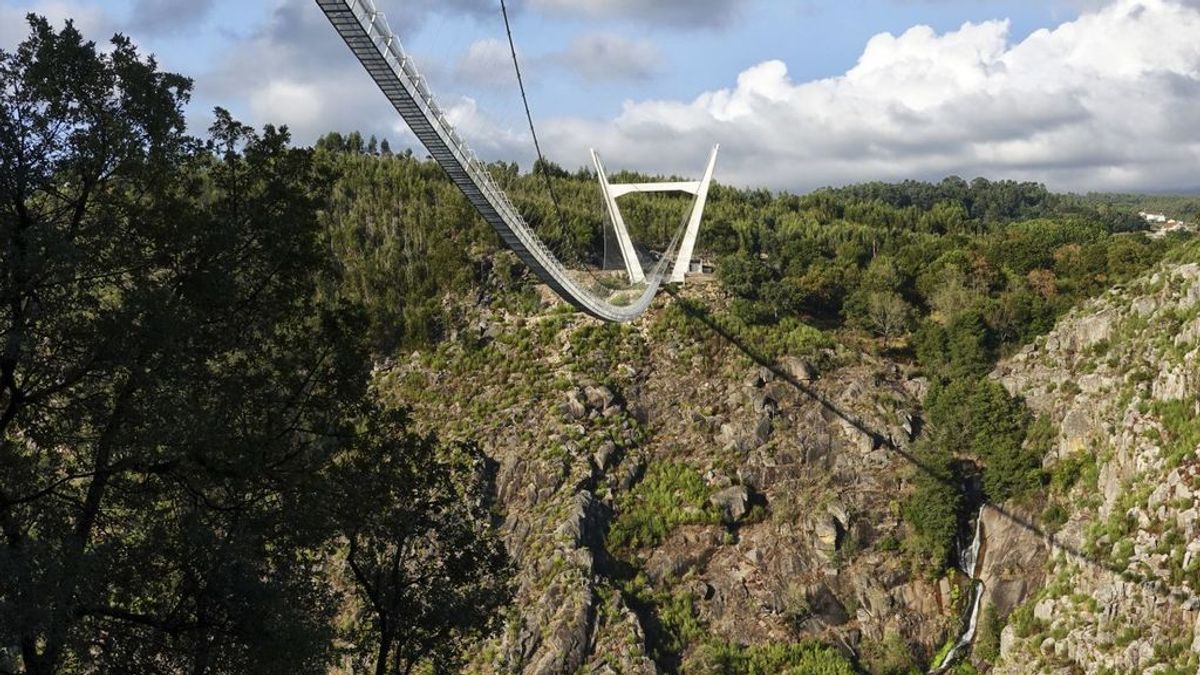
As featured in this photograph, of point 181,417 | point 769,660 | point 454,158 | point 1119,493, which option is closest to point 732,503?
point 769,660

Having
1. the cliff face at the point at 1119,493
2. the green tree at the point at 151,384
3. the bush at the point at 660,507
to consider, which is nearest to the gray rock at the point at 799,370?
the bush at the point at 660,507

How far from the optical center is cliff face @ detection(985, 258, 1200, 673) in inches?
857

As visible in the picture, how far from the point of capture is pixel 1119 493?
24.9 m

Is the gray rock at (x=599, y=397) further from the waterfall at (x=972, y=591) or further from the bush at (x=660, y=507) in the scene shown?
the waterfall at (x=972, y=591)

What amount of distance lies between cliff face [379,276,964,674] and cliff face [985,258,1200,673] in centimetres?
338

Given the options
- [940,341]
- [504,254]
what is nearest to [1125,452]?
[940,341]

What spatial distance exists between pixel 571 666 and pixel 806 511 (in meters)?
8.59

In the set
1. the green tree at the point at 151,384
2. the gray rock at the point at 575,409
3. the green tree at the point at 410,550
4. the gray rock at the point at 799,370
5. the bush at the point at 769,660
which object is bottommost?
the bush at the point at 769,660

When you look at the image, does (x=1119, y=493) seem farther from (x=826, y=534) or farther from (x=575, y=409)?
(x=575, y=409)

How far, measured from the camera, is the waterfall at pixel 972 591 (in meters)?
26.2

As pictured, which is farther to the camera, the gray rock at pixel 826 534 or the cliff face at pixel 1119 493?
the gray rock at pixel 826 534

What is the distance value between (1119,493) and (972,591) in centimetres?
479

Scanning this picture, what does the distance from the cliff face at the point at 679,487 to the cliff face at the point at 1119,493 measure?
338 cm

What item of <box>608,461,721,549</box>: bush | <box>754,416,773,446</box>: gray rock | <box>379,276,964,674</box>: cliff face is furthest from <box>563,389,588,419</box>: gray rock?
<box>754,416,773,446</box>: gray rock
